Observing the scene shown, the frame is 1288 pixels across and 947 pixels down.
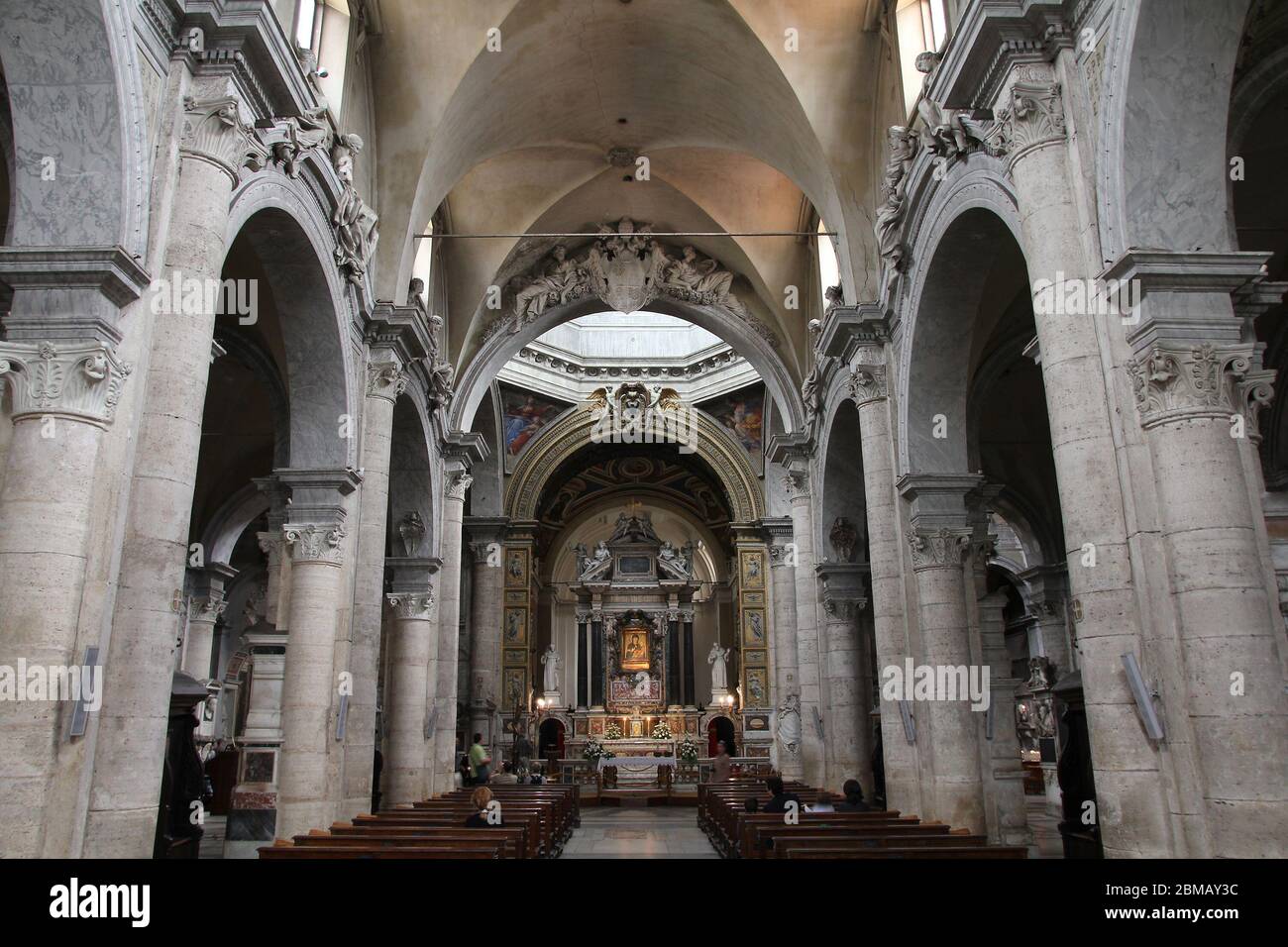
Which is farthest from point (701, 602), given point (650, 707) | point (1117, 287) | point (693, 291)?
point (1117, 287)

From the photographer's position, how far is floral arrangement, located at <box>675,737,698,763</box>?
1109 inches

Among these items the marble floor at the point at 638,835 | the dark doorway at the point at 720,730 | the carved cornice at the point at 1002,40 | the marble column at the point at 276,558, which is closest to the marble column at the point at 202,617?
the marble floor at the point at 638,835

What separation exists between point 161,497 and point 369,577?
5723mm

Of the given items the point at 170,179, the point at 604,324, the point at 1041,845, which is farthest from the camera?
the point at 604,324

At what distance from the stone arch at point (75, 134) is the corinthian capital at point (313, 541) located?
518 centimetres

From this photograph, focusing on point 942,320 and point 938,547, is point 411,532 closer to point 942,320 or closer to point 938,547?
point 938,547

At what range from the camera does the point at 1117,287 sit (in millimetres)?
7195

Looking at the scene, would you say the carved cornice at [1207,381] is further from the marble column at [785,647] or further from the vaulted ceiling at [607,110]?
the marble column at [785,647]

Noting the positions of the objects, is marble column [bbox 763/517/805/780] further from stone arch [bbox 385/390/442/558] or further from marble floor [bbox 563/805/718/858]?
stone arch [bbox 385/390/442/558]

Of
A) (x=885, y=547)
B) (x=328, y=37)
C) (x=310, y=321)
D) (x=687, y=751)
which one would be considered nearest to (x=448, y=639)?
(x=310, y=321)

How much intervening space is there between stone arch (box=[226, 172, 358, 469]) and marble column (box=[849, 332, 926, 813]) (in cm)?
693
